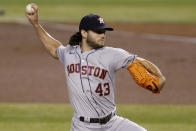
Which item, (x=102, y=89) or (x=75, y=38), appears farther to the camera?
→ (x=75, y=38)

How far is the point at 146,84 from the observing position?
600 cm

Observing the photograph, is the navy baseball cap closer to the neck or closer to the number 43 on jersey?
the neck

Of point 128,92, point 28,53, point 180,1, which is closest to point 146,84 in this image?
point 128,92

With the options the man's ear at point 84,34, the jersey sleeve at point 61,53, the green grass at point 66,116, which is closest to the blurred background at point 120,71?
the green grass at point 66,116

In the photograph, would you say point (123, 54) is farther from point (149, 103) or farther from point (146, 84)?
point (149, 103)

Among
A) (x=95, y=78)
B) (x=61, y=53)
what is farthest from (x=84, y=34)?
(x=95, y=78)

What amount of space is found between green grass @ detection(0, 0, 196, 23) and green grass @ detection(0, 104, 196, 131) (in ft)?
46.1

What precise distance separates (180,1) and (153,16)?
9.39 meters

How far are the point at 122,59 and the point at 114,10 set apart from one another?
24300mm

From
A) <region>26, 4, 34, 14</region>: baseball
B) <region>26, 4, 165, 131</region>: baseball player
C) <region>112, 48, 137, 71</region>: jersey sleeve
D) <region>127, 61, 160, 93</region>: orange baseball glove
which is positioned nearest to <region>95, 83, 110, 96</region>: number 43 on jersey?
<region>26, 4, 165, 131</region>: baseball player

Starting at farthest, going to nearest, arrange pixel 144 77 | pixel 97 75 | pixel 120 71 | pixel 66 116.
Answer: pixel 120 71
pixel 66 116
pixel 97 75
pixel 144 77

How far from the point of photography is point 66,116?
10.6 m

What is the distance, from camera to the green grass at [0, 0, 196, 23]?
85.2 ft

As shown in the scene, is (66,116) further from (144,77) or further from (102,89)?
(144,77)
